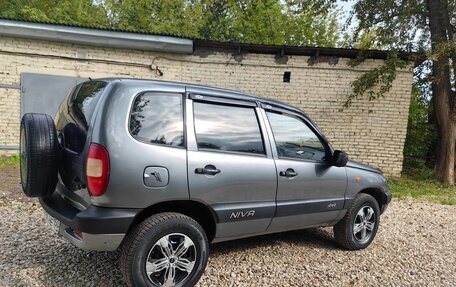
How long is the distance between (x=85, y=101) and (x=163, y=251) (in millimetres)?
1399

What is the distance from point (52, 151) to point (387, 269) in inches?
139

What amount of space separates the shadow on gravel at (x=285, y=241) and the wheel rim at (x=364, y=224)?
1.04 feet

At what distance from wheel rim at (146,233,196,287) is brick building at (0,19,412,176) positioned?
6636 millimetres

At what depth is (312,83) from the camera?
29.7 ft

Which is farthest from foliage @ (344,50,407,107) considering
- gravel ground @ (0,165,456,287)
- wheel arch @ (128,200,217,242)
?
wheel arch @ (128,200,217,242)

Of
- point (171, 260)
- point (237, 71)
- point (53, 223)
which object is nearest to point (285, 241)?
point (171, 260)

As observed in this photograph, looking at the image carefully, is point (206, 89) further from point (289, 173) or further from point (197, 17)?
point (197, 17)

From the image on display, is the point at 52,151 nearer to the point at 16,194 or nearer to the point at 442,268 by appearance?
the point at 16,194

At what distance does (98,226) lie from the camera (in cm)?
235

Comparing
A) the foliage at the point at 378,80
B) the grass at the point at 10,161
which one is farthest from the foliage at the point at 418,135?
the grass at the point at 10,161

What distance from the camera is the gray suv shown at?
94.5 inches

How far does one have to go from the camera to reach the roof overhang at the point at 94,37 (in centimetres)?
777

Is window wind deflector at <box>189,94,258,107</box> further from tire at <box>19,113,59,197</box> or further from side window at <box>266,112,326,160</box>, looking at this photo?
tire at <box>19,113,59,197</box>

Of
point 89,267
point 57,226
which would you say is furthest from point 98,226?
point 89,267
